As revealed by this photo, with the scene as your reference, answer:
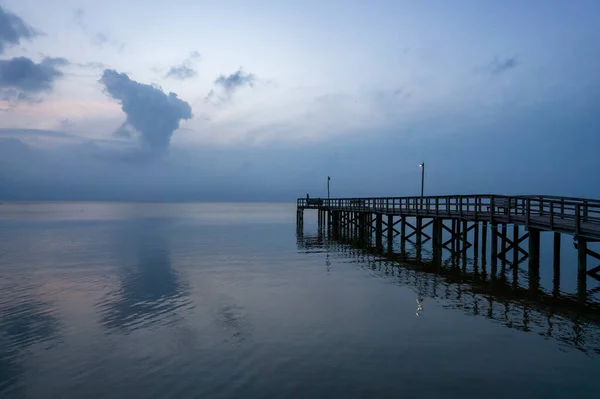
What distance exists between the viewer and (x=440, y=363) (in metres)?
9.43

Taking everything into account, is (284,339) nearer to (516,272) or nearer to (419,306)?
(419,306)

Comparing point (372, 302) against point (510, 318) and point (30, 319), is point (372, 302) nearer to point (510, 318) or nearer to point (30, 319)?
point (510, 318)

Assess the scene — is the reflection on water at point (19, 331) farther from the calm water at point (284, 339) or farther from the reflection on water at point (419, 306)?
the reflection on water at point (419, 306)

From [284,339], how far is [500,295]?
9149 mm

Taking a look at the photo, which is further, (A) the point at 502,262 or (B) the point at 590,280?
(A) the point at 502,262

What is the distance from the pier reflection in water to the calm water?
0.10 metres

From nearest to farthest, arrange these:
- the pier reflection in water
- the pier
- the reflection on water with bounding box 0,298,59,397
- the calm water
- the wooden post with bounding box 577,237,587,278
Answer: the calm water, the reflection on water with bounding box 0,298,59,397, the pier reflection in water, the pier, the wooden post with bounding box 577,237,587,278

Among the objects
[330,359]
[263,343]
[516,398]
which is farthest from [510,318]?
[263,343]

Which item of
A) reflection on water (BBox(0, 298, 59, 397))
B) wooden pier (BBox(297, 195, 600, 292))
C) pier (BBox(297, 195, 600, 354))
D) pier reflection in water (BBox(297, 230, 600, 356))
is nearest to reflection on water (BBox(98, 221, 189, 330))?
reflection on water (BBox(0, 298, 59, 397))

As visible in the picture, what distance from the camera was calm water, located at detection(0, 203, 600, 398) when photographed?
27.7 feet

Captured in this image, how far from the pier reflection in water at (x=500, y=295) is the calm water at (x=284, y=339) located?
10 centimetres

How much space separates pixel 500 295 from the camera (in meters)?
16.0

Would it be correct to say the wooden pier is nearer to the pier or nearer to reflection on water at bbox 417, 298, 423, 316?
the pier

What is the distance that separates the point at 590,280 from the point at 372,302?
35.6ft
